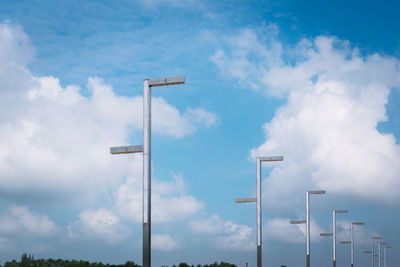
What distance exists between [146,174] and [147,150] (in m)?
0.74

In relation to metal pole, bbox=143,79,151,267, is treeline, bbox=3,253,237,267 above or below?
below

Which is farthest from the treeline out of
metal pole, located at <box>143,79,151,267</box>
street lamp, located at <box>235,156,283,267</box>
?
street lamp, located at <box>235,156,283,267</box>

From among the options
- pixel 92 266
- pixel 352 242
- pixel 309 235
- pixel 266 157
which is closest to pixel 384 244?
pixel 352 242

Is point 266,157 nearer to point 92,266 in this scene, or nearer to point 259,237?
point 259,237

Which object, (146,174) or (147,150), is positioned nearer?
(146,174)

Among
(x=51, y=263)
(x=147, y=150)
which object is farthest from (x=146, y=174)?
(x=51, y=263)

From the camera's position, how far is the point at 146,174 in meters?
16.3

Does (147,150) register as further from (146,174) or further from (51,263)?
(51,263)

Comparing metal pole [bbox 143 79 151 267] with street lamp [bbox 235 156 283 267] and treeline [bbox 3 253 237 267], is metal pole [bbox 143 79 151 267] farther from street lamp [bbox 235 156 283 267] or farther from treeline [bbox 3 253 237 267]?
street lamp [bbox 235 156 283 267]

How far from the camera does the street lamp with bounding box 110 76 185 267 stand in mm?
16000

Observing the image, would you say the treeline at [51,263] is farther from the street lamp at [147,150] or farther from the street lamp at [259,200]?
the street lamp at [259,200]

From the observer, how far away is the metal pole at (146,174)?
1598 cm

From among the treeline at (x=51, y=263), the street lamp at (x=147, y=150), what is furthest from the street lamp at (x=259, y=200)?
the street lamp at (x=147, y=150)

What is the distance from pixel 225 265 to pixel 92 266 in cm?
698
